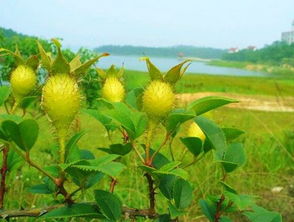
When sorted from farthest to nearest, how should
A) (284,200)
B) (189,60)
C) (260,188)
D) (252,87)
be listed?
(252,87) → (260,188) → (284,200) → (189,60)

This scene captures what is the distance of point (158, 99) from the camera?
2.03ft

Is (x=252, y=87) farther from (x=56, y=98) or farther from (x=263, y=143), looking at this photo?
(x=56, y=98)

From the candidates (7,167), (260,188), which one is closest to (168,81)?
(7,167)

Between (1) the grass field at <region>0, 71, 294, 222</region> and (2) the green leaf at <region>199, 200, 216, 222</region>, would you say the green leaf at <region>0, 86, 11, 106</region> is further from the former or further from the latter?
(1) the grass field at <region>0, 71, 294, 222</region>

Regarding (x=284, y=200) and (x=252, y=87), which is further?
(x=252, y=87)

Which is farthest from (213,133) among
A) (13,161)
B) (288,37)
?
(288,37)

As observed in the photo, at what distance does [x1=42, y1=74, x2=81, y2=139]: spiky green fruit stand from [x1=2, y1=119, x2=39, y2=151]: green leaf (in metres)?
0.04

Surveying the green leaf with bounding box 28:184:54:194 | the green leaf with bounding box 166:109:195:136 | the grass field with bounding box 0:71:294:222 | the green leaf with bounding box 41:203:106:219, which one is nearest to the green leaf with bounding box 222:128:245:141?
the green leaf with bounding box 166:109:195:136

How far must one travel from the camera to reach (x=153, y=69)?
1.96 ft

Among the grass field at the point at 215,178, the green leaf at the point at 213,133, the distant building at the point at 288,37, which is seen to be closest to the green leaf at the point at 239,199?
the green leaf at the point at 213,133

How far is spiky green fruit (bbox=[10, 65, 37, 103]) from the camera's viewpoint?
29.5 inches

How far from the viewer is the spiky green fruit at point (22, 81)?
75 centimetres

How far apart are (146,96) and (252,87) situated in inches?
636

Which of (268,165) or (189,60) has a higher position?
(189,60)
